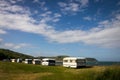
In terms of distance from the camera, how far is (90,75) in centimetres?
2477

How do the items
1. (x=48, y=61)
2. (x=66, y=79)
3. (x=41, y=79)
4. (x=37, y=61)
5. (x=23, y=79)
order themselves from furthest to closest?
(x=37, y=61) → (x=48, y=61) → (x=23, y=79) → (x=41, y=79) → (x=66, y=79)

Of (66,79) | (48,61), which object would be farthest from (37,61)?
(66,79)

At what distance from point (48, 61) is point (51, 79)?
4843cm

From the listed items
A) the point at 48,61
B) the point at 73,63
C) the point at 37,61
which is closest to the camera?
the point at 73,63

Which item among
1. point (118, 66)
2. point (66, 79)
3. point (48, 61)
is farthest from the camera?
point (48, 61)

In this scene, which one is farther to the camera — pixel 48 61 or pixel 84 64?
pixel 48 61

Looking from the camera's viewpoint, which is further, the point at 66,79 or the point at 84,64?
the point at 84,64

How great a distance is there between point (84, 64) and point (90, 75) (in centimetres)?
3971

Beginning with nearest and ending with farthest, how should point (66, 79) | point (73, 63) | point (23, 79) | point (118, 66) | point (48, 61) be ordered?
point (118, 66), point (66, 79), point (23, 79), point (73, 63), point (48, 61)

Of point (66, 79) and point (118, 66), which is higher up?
point (118, 66)

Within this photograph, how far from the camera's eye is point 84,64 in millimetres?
64125

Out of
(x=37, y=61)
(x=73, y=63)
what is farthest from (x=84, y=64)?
(x=37, y=61)

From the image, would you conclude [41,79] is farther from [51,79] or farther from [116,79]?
[116,79]

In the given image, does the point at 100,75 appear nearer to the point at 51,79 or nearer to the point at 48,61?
the point at 51,79
